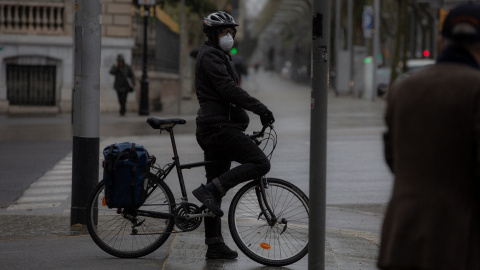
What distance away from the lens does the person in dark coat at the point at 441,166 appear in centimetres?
351

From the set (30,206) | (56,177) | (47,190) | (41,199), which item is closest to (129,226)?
(30,206)

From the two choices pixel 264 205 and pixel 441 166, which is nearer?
pixel 441 166

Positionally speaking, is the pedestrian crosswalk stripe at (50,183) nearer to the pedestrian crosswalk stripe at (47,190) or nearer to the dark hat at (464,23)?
the pedestrian crosswalk stripe at (47,190)

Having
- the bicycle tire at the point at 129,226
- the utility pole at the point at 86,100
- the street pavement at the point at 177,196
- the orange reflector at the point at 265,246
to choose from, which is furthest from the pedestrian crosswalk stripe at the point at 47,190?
the orange reflector at the point at 265,246

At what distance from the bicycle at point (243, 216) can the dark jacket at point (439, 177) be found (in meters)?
3.25

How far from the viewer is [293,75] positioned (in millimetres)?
96500

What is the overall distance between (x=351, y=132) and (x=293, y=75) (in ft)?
248

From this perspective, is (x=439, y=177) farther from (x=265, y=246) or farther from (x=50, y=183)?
(x=50, y=183)

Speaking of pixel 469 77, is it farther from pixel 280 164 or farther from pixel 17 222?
pixel 280 164

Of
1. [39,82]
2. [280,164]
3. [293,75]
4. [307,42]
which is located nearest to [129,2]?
[39,82]

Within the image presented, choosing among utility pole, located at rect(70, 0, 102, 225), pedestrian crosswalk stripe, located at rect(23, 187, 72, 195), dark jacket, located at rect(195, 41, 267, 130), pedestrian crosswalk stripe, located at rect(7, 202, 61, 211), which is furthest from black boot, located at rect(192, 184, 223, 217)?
pedestrian crosswalk stripe, located at rect(23, 187, 72, 195)

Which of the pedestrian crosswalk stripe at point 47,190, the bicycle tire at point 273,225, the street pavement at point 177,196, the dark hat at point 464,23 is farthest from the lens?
the pedestrian crosswalk stripe at point 47,190

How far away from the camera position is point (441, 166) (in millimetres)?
3539

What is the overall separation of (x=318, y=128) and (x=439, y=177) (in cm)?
206
